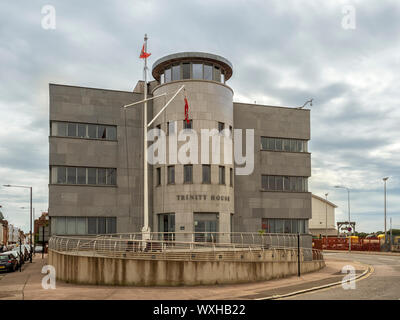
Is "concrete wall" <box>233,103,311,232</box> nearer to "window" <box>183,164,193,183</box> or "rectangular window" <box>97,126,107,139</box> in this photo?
"window" <box>183,164,193,183</box>

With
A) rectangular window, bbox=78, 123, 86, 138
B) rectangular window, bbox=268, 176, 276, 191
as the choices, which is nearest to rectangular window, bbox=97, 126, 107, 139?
rectangular window, bbox=78, 123, 86, 138

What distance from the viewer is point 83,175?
129 ft

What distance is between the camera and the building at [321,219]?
121 meters

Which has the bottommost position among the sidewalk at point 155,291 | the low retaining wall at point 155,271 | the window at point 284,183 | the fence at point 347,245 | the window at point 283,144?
the fence at point 347,245

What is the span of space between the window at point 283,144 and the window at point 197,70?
1000 centimetres

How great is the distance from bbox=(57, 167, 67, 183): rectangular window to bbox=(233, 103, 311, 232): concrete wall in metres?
16.0

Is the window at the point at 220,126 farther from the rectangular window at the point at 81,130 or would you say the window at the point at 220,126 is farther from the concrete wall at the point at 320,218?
the concrete wall at the point at 320,218

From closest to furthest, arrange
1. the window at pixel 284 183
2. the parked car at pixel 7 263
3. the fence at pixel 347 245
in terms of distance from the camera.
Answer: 1. the parked car at pixel 7 263
2. the window at pixel 284 183
3. the fence at pixel 347 245

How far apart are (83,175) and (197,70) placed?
45.3 ft

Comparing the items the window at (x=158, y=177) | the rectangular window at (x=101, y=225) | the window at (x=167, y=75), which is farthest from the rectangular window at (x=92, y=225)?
the window at (x=167, y=75)
